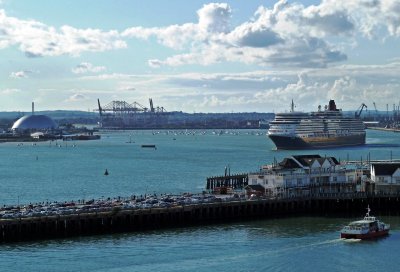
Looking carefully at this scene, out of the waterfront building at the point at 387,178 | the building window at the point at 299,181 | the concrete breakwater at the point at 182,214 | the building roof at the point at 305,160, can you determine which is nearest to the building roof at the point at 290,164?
the building roof at the point at 305,160

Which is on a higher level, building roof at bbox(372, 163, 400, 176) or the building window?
building roof at bbox(372, 163, 400, 176)

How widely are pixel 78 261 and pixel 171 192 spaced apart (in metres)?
30.6

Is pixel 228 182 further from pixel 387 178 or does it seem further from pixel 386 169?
pixel 387 178

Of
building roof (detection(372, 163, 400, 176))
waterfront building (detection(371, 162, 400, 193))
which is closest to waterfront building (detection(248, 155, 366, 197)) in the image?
waterfront building (detection(371, 162, 400, 193))

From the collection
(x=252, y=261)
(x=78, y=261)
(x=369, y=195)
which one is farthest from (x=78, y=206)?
(x=369, y=195)

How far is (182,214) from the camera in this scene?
51.6 meters

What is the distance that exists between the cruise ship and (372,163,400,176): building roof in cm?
7715

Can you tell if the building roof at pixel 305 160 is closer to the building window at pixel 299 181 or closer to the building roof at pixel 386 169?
the building window at pixel 299 181

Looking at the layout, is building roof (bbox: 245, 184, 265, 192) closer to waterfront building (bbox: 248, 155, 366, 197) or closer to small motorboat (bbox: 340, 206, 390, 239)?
waterfront building (bbox: 248, 155, 366, 197)

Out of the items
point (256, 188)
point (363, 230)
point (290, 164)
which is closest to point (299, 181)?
point (290, 164)

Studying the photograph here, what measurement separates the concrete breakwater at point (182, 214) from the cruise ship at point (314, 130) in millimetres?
81507

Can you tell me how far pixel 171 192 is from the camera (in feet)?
230

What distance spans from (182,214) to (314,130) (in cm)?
9388

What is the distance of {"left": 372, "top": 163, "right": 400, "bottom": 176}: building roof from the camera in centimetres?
6036
